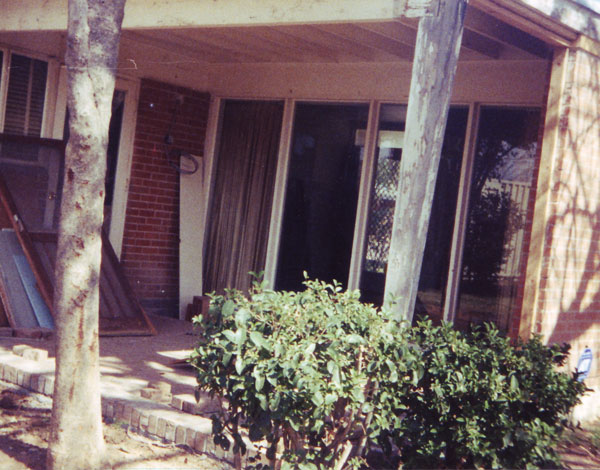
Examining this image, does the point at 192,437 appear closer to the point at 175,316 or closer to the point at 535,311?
the point at 535,311

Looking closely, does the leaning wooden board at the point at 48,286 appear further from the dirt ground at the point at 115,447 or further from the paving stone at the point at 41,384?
the dirt ground at the point at 115,447

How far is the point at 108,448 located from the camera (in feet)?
15.3

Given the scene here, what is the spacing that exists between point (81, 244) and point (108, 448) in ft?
4.45

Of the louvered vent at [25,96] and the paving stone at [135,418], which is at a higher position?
the louvered vent at [25,96]

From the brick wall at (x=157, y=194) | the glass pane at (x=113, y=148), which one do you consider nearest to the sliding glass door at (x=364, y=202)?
the brick wall at (x=157, y=194)

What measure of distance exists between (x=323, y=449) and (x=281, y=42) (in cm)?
453

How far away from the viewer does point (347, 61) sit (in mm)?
7875

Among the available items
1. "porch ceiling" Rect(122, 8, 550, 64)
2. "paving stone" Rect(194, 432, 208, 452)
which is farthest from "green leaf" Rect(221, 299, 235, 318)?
"porch ceiling" Rect(122, 8, 550, 64)

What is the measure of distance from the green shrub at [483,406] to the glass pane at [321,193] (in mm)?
4370

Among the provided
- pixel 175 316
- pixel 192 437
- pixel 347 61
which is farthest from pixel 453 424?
pixel 175 316

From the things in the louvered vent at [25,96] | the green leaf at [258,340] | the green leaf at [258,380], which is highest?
the louvered vent at [25,96]

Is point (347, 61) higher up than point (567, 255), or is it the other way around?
point (347, 61)

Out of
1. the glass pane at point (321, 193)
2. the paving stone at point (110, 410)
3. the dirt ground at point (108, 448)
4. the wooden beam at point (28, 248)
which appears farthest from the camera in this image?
the glass pane at point (321, 193)

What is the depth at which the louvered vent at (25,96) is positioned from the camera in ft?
27.6
